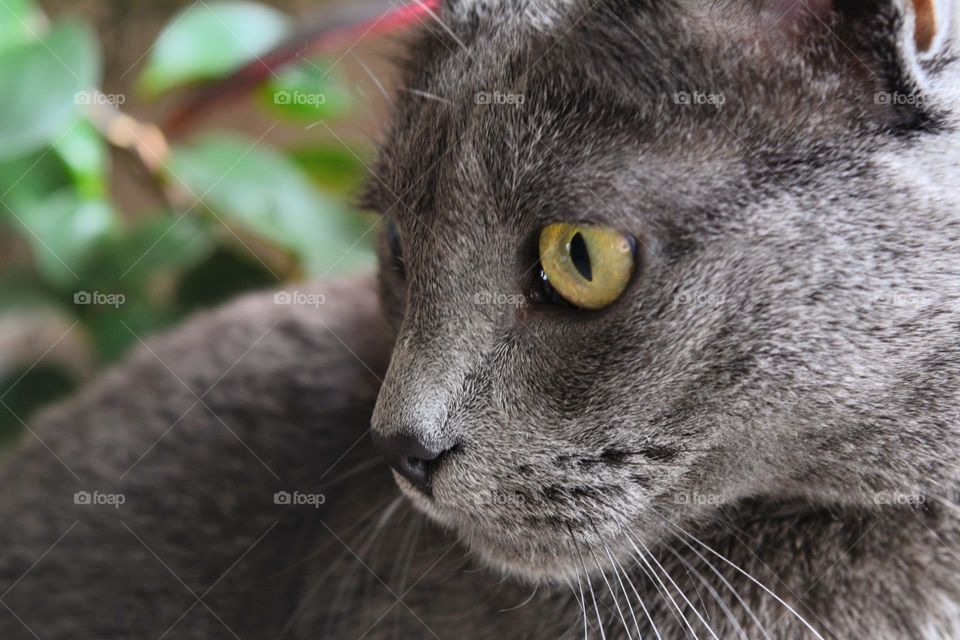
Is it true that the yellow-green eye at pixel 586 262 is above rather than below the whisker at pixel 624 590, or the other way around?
above

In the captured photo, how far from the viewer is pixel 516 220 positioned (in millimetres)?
850

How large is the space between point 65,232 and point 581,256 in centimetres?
100

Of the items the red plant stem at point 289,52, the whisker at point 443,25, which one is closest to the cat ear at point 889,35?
the whisker at point 443,25

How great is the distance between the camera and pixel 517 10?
95cm

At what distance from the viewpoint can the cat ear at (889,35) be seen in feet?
2.48

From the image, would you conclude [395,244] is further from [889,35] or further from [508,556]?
[889,35]

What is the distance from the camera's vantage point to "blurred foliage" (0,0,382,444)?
4.97ft

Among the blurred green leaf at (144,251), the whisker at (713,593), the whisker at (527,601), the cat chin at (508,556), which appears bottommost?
the whisker at (527,601)

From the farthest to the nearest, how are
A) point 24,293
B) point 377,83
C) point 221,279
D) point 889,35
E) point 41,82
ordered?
1. point 221,279
2. point 24,293
3. point 41,82
4. point 377,83
5. point 889,35

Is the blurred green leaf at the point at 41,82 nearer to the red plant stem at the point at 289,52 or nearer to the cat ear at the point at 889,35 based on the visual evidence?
the red plant stem at the point at 289,52

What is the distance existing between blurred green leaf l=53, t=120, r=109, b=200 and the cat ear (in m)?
1.17

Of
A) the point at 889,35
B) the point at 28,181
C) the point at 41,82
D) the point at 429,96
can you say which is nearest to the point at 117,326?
the point at 28,181

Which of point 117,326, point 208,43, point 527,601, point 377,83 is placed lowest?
point 527,601

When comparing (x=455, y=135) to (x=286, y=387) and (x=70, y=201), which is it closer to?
(x=286, y=387)
